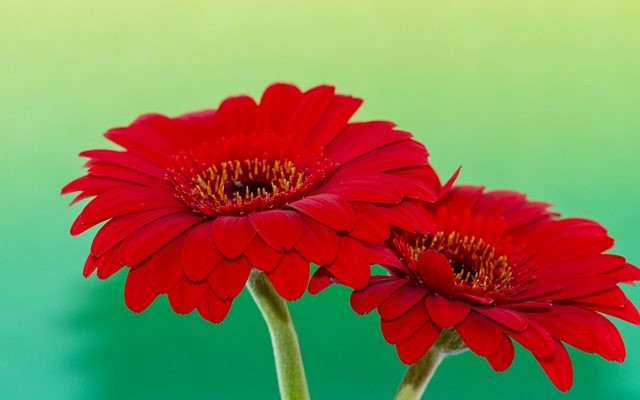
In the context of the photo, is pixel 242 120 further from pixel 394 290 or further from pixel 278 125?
pixel 394 290

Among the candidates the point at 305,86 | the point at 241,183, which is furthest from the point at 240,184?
the point at 305,86

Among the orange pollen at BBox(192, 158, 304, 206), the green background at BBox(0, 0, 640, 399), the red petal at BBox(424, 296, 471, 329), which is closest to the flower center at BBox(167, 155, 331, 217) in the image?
the orange pollen at BBox(192, 158, 304, 206)

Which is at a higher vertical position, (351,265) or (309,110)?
(309,110)

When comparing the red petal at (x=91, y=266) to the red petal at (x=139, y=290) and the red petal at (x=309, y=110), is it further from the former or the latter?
the red petal at (x=309, y=110)

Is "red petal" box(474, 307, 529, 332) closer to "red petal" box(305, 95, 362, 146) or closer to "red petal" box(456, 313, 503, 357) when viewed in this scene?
"red petal" box(456, 313, 503, 357)

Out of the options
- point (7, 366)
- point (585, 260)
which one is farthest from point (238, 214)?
point (7, 366)

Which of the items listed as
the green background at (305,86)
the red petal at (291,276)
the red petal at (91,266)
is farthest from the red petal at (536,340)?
the green background at (305,86)

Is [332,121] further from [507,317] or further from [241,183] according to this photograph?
[507,317]
